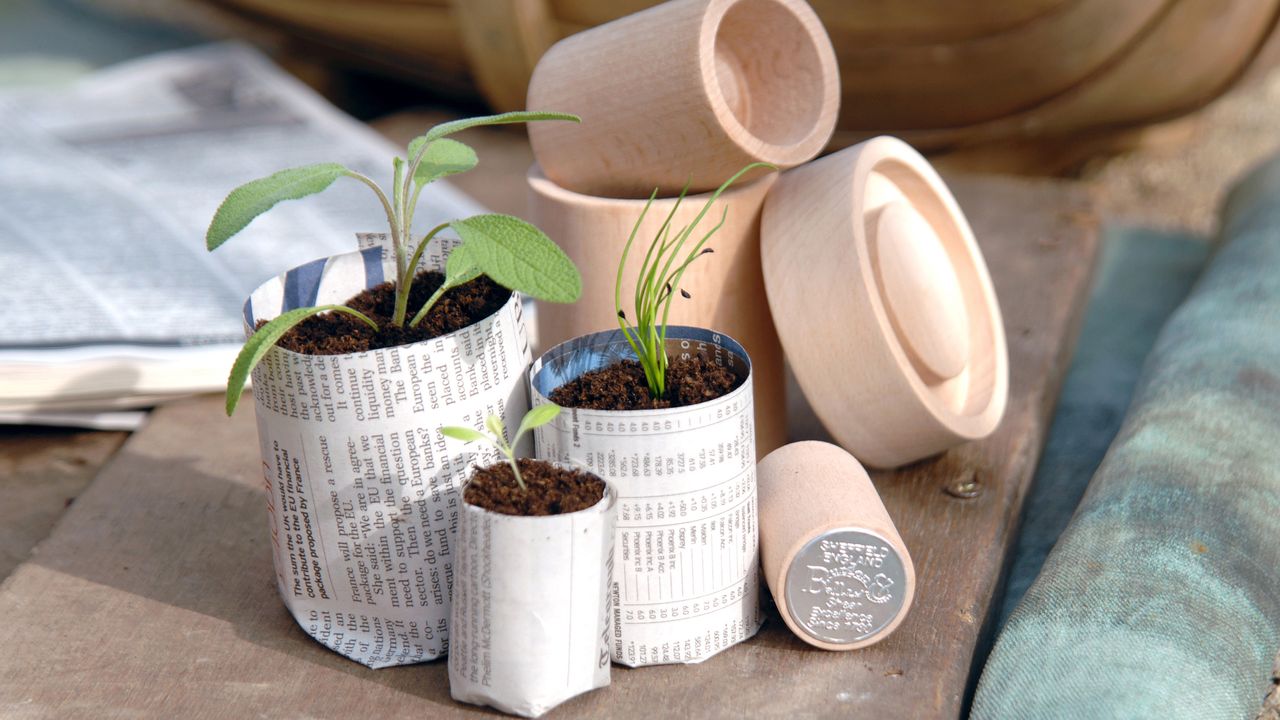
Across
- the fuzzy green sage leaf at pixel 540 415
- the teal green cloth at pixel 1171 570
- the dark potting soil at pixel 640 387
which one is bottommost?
the teal green cloth at pixel 1171 570

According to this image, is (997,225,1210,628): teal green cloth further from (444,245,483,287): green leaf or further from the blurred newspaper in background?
the blurred newspaper in background

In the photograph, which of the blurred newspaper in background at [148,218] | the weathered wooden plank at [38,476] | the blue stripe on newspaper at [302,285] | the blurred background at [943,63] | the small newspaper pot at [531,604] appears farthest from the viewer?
the blurred background at [943,63]

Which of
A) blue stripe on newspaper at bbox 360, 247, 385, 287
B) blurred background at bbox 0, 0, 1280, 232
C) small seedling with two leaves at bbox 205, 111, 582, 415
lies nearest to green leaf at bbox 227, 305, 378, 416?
small seedling with two leaves at bbox 205, 111, 582, 415

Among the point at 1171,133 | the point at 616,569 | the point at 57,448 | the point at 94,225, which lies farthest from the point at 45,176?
the point at 1171,133

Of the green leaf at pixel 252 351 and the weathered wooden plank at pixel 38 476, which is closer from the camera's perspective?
the green leaf at pixel 252 351

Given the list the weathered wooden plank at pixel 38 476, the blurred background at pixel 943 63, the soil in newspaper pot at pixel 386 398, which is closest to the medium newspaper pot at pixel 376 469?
the soil in newspaper pot at pixel 386 398

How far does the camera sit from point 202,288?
2.96 ft

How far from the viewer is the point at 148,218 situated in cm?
103

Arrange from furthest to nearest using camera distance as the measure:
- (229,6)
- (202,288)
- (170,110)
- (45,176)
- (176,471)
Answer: (229,6) → (170,110) → (45,176) → (202,288) → (176,471)

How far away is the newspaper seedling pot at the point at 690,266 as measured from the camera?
24.4 inches

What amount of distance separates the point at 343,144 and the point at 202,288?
1.15ft

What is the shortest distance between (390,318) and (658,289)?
0.14 metres

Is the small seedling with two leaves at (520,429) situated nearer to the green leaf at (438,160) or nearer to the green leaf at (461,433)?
the green leaf at (461,433)

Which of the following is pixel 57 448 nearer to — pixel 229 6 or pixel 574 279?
pixel 574 279
